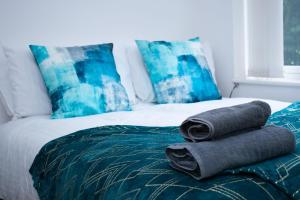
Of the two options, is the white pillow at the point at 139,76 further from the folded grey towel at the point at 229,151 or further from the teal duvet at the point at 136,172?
the folded grey towel at the point at 229,151

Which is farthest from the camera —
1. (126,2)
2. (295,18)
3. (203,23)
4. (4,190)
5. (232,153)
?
(203,23)

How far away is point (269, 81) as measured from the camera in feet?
8.04

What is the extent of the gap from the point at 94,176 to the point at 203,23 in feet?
6.45

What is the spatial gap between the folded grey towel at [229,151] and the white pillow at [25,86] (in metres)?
1.21

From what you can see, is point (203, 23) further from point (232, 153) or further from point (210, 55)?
point (232, 153)

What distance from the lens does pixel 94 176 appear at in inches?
45.9

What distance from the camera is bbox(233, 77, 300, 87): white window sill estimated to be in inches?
92.1

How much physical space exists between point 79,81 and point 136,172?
1067mm

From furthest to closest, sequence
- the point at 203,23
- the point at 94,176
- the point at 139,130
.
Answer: the point at 203,23 < the point at 139,130 < the point at 94,176

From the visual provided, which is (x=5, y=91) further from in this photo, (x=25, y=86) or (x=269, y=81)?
(x=269, y=81)

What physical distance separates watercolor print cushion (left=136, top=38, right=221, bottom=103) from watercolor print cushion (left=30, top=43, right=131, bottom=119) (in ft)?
0.86

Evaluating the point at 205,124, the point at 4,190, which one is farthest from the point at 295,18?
the point at 4,190

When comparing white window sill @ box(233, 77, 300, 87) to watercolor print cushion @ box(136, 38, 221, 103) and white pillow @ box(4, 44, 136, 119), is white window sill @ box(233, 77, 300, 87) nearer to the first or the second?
watercolor print cushion @ box(136, 38, 221, 103)

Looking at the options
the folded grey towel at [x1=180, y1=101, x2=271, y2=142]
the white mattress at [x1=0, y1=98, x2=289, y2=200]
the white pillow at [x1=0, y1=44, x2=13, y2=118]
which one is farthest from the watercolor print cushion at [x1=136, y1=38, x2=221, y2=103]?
the folded grey towel at [x1=180, y1=101, x2=271, y2=142]
